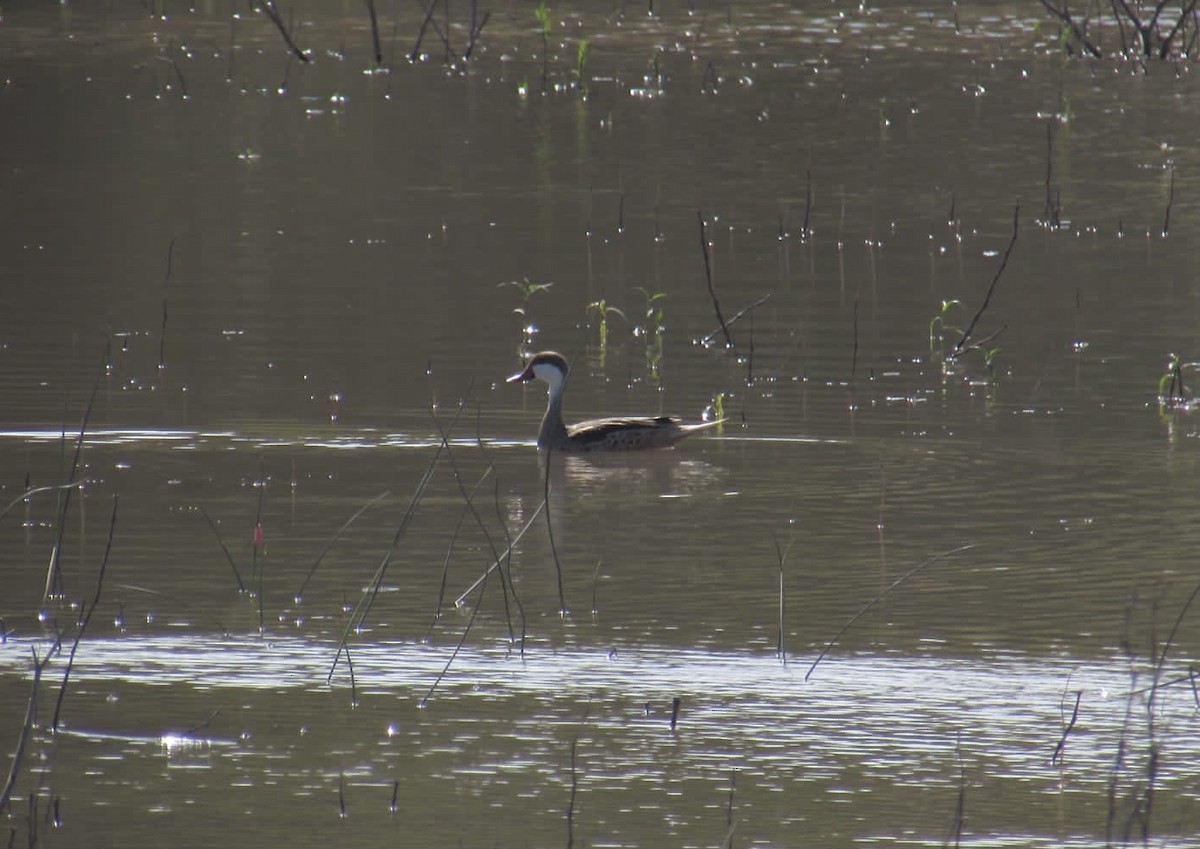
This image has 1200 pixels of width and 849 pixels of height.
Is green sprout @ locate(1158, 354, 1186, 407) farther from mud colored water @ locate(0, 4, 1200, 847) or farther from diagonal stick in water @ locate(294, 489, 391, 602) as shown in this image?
diagonal stick in water @ locate(294, 489, 391, 602)

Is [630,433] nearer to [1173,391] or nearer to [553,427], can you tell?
[553,427]

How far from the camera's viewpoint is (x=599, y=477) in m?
11.4

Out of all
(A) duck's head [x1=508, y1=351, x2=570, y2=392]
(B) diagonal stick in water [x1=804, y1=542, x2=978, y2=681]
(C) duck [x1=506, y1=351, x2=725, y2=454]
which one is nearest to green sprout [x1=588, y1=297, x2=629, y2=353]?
(A) duck's head [x1=508, y1=351, x2=570, y2=392]

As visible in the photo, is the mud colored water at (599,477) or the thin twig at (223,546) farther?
the thin twig at (223,546)

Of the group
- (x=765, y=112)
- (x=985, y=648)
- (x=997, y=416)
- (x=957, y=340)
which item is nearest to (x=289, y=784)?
(x=985, y=648)

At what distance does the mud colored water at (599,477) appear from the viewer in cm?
646

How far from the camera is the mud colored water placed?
255 inches

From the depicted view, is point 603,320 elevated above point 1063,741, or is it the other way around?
point 1063,741

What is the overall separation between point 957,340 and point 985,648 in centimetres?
702

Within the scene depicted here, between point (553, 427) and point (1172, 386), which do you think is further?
point (1172, 386)

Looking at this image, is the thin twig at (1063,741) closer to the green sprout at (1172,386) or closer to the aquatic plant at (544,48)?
the green sprout at (1172,386)

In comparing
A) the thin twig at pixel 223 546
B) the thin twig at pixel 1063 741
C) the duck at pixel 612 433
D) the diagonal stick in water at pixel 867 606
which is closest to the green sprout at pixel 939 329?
the duck at pixel 612 433

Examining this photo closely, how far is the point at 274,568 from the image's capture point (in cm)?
877

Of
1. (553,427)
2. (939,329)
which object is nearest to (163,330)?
(553,427)
